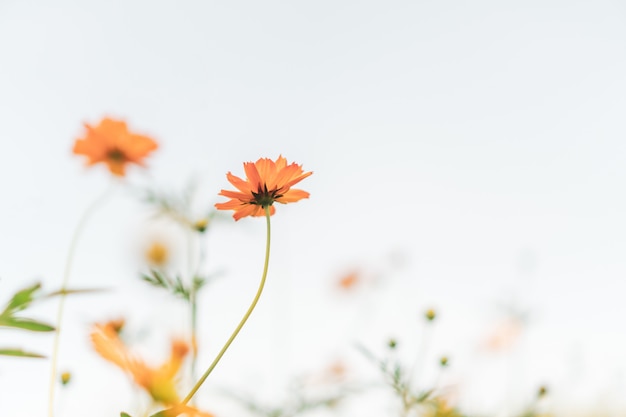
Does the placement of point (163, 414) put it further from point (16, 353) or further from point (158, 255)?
point (158, 255)

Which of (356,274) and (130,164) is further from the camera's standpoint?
(356,274)

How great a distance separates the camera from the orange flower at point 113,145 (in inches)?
65.3

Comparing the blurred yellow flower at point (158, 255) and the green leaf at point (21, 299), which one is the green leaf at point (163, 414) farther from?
the blurred yellow flower at point (158, 255)

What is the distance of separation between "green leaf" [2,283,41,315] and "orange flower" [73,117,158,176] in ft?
4.11

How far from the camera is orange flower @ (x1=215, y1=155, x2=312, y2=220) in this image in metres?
0.79

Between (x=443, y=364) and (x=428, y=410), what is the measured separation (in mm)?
125

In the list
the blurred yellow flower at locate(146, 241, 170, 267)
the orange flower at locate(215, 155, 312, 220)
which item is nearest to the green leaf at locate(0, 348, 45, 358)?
the orange flower at locate(215, 155, 312, 220)

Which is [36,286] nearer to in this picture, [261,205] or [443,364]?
[261,205]

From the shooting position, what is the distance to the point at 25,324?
457 mm

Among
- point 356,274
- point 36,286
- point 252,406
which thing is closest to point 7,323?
point 36,286

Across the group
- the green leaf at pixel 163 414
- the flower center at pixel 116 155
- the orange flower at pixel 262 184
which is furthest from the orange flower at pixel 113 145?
the green leaf at pixel 163 414

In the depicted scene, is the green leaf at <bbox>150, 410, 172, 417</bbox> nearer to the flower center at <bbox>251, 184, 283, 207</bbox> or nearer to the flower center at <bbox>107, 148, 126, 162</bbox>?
the flower center at <bbox>251, 184, 283, 207</bbox>

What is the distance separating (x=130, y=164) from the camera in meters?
1.75

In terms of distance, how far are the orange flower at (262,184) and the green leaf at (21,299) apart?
32 centimetres
